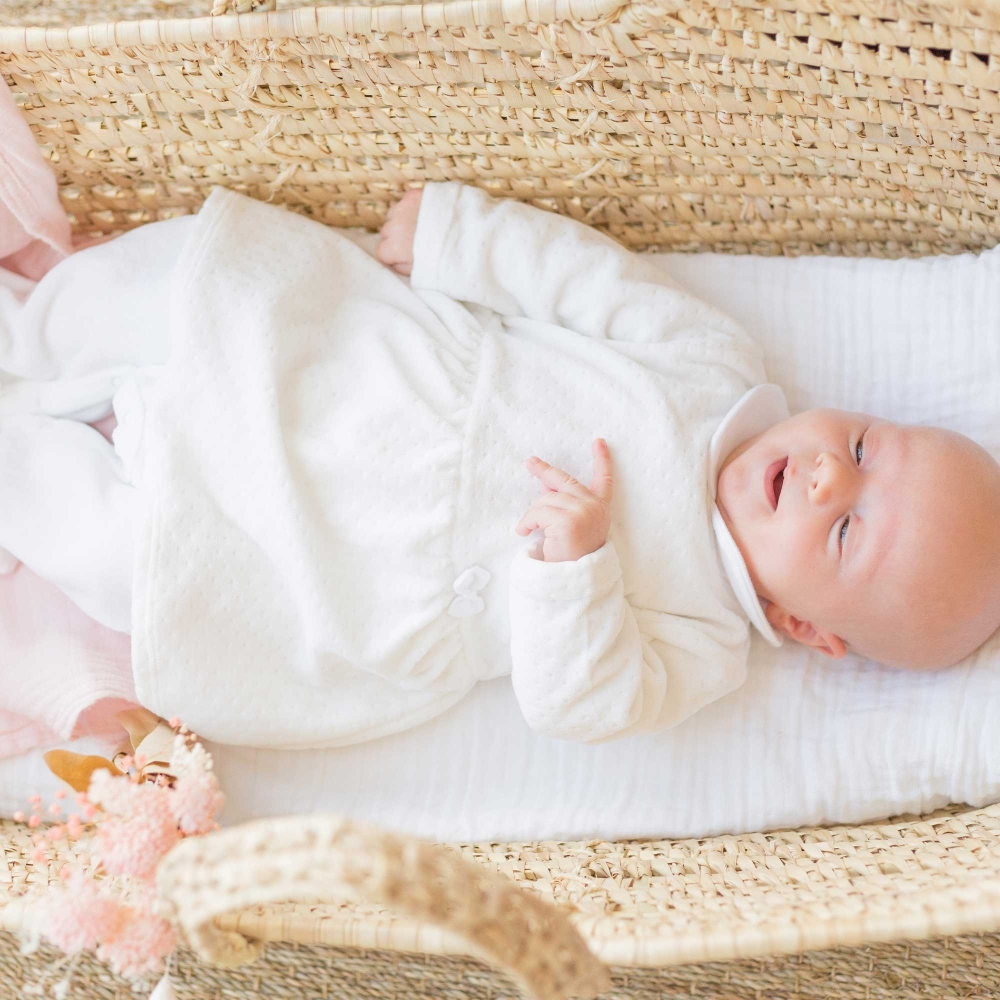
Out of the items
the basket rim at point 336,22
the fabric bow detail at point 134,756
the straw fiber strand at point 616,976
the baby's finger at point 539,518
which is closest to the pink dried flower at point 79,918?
the fabric bow detail at point 134,756

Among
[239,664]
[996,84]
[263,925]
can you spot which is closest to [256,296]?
[239,664]

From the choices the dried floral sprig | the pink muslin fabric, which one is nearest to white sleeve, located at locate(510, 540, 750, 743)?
the dried floral sprig

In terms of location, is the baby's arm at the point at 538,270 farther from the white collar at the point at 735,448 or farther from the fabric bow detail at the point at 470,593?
the fabric bow detail at the point at 470,593

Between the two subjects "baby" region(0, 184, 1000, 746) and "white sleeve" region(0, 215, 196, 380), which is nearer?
"baby" region(0, 184, 1000, 746)

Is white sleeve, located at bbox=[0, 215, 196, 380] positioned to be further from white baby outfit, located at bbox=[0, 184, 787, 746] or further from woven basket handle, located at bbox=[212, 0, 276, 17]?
woven basket handle, located at bbox=[212, 0, 276, 17]

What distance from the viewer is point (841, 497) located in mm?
1172

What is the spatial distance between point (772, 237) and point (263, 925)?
107 cm

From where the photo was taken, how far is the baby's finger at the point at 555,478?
119cm

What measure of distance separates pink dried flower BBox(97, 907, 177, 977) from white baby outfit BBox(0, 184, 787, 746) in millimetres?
356

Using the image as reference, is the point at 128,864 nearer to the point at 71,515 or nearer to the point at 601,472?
the point at 71,515

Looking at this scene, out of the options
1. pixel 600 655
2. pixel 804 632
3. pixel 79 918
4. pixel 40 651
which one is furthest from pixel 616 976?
pixel 40 651

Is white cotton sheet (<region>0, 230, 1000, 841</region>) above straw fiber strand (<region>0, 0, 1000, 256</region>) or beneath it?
beneath

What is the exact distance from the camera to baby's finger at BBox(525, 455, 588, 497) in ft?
3.90

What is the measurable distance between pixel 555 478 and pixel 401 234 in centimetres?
39
